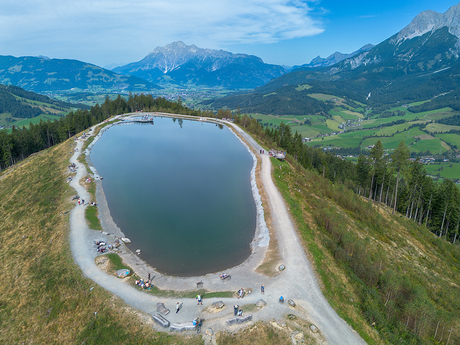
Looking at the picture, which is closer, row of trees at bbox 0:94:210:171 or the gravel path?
the gravel path

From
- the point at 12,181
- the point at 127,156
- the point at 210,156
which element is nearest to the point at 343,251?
the point at 210,156

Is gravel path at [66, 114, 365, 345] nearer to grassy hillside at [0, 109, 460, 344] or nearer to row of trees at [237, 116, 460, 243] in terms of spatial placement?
grassy hillside at [0, 109, 460, 344]

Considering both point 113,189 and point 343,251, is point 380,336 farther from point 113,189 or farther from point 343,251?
point 113,189

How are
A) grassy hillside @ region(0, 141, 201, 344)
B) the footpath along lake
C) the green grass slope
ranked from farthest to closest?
the footpath along lake → the green grass slope → grassy hillside @ region(0, 141, 201, 344)

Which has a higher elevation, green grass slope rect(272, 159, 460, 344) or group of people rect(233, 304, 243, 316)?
group of people rect(233, 304, 243, 316)

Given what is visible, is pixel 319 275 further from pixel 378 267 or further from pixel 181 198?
pixel 181 198

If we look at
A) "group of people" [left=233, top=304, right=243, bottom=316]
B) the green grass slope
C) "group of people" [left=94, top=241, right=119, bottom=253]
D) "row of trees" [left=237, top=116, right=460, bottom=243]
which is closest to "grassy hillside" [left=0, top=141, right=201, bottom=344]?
"group of people" [left=94, top=241, right=119, bottom=253]
